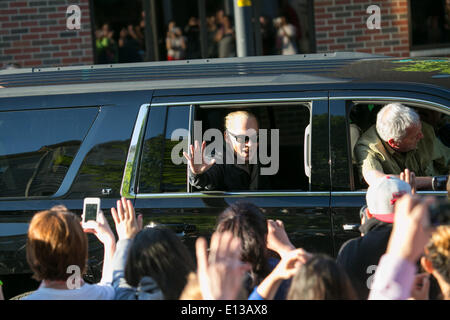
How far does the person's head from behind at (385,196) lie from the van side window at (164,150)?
1266 millimetres

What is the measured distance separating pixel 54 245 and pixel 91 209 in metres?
0.84

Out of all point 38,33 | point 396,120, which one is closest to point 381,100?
point 396,120

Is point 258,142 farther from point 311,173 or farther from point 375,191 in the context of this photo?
point 375,191

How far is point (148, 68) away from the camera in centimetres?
510

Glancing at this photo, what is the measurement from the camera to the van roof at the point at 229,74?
4254mm

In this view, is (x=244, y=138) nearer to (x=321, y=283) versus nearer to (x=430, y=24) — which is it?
(x=321, y=283)

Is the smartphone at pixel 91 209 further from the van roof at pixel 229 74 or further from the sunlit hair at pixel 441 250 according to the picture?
the sunlit hair at pixel 441 250

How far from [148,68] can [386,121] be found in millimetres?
1792

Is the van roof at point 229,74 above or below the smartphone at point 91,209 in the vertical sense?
above

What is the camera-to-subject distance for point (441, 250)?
2.53m

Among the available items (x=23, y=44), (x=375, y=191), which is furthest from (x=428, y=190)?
(x=23, y=44)

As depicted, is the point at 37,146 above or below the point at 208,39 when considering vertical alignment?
below

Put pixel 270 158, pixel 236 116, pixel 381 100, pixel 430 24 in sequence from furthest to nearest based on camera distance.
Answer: pixel 430 24, pixel 270 158, pixel 236 116, pixel 381 100

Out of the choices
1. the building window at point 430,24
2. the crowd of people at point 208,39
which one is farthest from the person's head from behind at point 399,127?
the crowd of people at point 208,39
